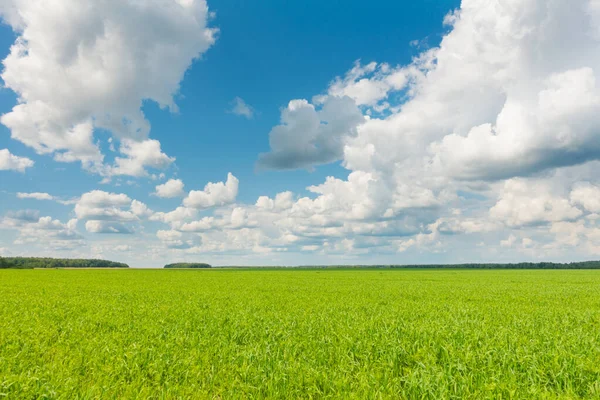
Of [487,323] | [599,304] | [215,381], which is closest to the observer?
[215,381]

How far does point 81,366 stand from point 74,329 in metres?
4.55

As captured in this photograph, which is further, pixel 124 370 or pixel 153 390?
pixel 124 370

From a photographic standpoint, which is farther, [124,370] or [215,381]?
[124,370]

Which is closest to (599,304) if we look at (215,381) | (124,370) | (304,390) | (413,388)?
(413,388)

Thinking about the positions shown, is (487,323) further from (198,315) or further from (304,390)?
(198,315)

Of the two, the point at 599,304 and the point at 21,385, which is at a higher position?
the point at 21,385

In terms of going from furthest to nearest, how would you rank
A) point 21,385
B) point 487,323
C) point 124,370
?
point 487,323 < point 124,370 < point 21,385

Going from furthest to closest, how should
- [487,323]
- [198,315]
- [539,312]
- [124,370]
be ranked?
[539,312]
[198,315]
[487,323]
[124,370]

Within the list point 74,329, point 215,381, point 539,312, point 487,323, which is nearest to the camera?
point 215,381

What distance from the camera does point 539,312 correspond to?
1552 cm

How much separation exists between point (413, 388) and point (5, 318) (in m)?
16.0

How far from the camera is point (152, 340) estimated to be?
9.09m

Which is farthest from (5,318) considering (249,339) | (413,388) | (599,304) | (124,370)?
(599,304)

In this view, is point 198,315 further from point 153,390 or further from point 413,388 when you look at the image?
point 413,388
